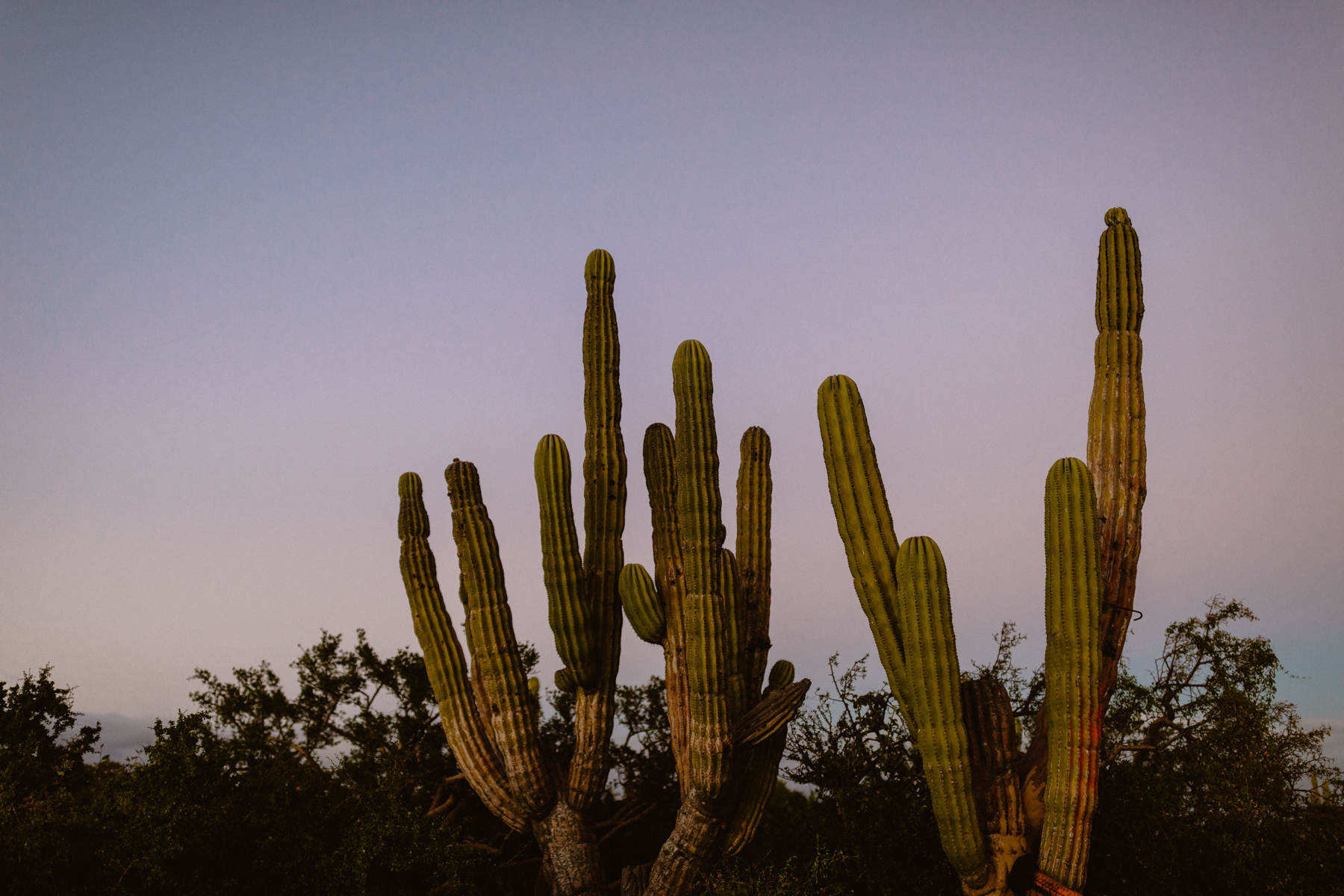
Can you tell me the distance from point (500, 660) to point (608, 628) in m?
1.24

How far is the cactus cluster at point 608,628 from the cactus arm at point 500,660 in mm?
17

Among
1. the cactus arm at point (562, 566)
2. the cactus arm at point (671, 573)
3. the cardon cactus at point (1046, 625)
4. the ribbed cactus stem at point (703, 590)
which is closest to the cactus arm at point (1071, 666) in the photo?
the cardon cactus at point (1046, 625)

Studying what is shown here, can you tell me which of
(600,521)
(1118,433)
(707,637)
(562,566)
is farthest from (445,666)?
(1118,433)

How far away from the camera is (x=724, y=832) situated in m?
10.0

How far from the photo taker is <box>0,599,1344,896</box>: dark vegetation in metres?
9.70

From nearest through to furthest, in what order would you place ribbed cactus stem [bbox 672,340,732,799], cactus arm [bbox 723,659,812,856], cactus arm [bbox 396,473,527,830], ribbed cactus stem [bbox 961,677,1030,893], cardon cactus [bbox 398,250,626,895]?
1. ribbed cactus stem [bbox 961,677,1030,893]
2. ribbed cactus stem [bbox 672,340,732,799]
3. cactus arm [bbox 723,659,812,856]
4. cardon cactus [bbox 398,250,626,895]
5. cactus arm [bbox 396,473,527,830]

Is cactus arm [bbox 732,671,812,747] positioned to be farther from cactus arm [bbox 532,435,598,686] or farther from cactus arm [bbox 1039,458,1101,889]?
cactus arm [bbox 1039,458,1101,889]

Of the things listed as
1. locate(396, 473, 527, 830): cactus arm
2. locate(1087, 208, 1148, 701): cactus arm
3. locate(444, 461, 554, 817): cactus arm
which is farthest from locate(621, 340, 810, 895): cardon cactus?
locate(1087, 208, 1148, 701): cactus arm

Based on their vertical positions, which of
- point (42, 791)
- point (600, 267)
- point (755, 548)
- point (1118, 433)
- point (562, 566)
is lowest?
point (42, 791)

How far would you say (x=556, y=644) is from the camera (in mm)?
10133

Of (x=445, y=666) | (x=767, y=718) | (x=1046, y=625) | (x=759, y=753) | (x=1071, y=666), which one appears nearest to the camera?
(x=1071, y=666)

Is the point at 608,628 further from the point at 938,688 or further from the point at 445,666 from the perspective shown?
the point at 938,688

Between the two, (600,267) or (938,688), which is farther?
(600,267)

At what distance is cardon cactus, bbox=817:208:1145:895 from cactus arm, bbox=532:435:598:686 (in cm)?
310
